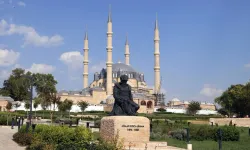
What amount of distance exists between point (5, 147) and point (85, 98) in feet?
211

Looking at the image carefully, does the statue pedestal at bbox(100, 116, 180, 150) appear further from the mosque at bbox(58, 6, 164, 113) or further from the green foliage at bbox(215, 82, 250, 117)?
the mosque at bbox(58, 6, 164, 113)

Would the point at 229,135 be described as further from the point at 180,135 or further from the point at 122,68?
the point at 122,68

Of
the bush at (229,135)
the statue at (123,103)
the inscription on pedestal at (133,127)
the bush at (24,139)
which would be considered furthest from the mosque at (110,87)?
the inscription on pedestal at (133,127)

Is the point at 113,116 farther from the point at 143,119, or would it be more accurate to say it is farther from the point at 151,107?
the point at 151,107

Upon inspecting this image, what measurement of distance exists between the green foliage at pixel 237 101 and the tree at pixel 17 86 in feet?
111

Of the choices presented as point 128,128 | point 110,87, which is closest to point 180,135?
point 128,128

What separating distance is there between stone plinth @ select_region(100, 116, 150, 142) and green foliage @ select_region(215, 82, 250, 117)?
3356cm

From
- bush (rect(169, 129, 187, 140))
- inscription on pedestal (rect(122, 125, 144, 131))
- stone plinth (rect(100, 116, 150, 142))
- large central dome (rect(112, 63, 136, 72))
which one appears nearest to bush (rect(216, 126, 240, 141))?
bush (rect(169, 129, 187, 140))

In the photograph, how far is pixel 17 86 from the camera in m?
67.2

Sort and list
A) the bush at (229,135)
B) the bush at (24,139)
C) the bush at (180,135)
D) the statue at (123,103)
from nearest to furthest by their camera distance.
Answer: the statue at (123,103) → the bush at (24,139) → the bush at (229,135) → the bush at (180,135)

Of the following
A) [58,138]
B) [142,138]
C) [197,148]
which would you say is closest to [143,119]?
[142,138]

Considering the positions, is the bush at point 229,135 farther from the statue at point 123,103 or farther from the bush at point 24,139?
the bush at point 24,139

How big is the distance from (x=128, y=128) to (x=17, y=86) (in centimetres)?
5800

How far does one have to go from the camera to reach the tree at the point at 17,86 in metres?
65.8
